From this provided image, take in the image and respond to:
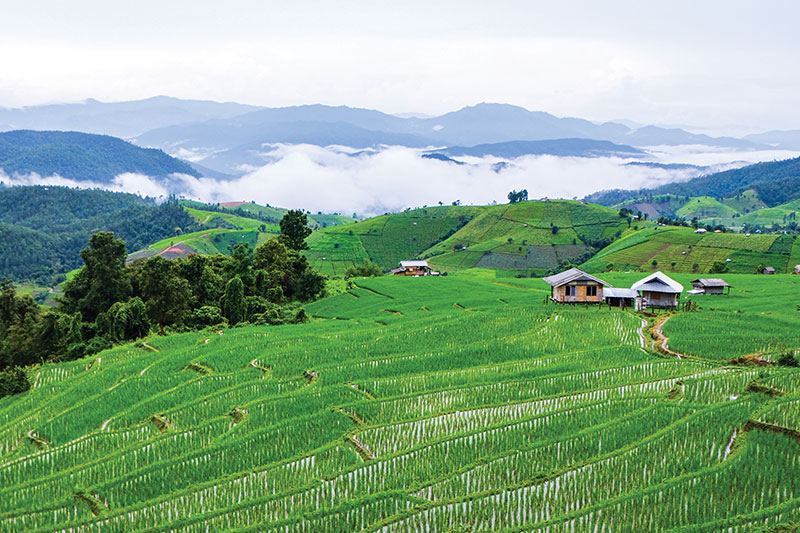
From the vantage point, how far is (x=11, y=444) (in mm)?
31000

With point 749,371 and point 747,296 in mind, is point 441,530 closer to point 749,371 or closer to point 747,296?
point 749,371

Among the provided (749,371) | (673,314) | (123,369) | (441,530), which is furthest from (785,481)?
(123,369)

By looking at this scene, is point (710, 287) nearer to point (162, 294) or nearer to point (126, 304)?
point (162, 294)

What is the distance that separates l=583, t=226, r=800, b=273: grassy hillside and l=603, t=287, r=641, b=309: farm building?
84.2 metres

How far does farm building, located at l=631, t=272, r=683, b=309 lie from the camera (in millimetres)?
56594

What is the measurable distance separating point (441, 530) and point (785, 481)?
997 centimetres

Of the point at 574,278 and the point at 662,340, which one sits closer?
the point at 662,340

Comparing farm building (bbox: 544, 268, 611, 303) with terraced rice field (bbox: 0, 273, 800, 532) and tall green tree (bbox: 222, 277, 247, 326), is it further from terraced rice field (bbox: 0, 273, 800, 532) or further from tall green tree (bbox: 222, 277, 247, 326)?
tall green tree (bbox: 222, 277, 247, 326)

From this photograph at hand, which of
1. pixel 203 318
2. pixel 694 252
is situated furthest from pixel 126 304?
pixel 694 252

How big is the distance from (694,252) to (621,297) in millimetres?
110812

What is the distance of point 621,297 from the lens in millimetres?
58031

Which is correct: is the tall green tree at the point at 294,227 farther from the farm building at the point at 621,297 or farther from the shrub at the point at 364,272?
the farm building at the point at 621,297

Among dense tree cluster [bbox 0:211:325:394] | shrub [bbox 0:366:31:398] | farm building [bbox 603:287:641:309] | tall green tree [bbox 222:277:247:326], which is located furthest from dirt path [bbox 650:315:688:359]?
shrub [bbox 0:366:31:398]

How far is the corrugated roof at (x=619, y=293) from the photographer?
57.6 meters
